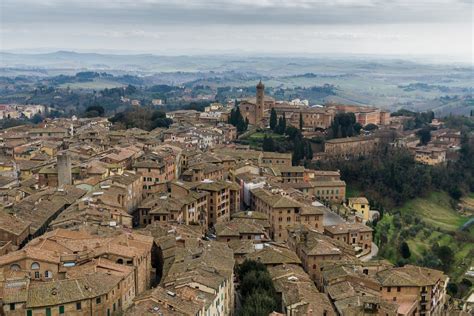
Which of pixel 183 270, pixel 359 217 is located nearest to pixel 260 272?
pixel 183 270

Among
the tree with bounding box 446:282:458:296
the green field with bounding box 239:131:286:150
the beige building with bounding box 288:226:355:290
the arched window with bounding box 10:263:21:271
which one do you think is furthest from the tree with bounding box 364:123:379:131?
the arched window with bounding box 10:263:21:271

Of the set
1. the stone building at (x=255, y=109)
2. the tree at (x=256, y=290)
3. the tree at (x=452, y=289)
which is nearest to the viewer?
the tree at (x=256, y=290)

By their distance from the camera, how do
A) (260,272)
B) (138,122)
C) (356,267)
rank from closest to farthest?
(260,272) < (356,267) < (138,122)

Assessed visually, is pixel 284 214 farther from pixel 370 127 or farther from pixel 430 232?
pixel 370 127

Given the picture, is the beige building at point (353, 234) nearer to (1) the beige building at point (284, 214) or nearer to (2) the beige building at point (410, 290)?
(1) the beige building at point (284, 214)

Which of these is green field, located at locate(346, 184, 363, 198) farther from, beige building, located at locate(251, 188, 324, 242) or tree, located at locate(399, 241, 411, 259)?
beige building, located at locate(251, 188, 324, 242)

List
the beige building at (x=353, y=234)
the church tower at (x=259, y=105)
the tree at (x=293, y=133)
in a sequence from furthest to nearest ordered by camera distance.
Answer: the church tower at (x=259, y=105), the tree at (x=293, y=133), the beige building at (x=353, y=234)

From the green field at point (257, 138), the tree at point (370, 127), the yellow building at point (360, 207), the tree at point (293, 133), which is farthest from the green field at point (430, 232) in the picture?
the tree at point (370, 127)

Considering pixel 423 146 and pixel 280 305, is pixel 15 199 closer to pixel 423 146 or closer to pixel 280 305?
pixel 280 305
